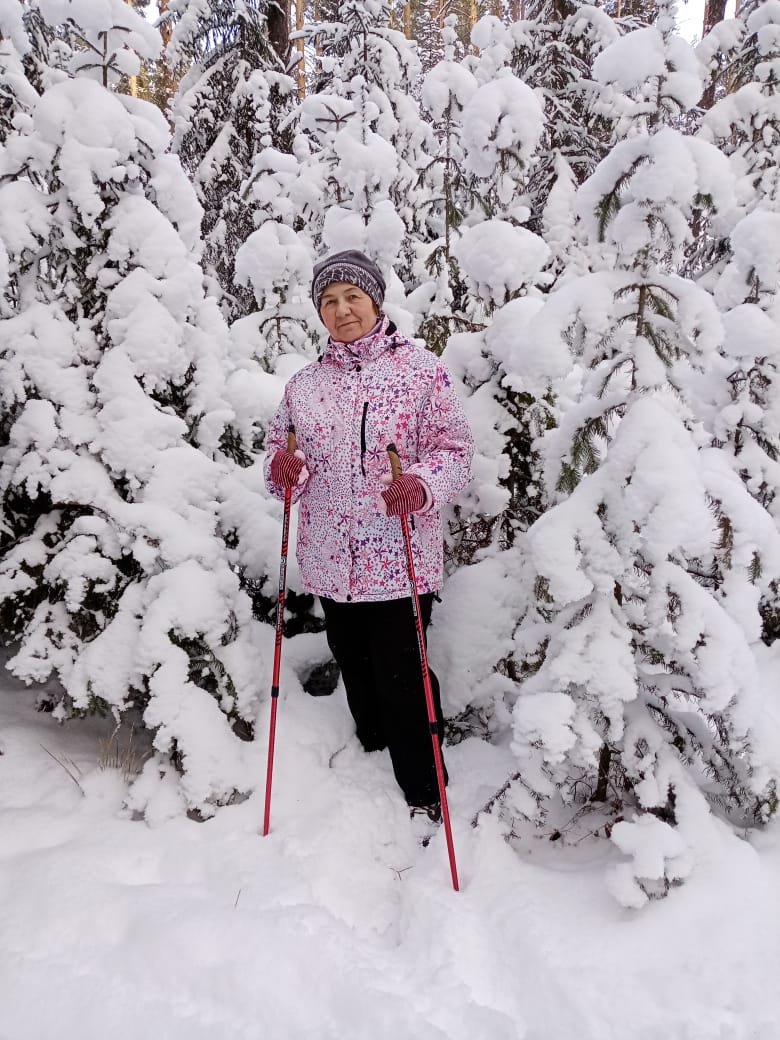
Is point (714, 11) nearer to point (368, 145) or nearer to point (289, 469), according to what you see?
point (368, 145)

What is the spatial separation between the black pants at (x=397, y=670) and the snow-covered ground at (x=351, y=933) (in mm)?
256

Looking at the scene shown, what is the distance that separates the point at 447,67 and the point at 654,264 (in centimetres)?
440

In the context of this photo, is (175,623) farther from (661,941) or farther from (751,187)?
(751,187)

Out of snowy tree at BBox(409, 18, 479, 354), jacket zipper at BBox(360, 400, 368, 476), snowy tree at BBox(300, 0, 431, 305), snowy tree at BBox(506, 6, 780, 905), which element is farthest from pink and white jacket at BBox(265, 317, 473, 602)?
snowy tree at BBox(300, 0, 431, 305)

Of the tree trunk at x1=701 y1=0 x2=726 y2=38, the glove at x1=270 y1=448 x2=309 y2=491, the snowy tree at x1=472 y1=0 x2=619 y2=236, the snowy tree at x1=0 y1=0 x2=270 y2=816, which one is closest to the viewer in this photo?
the glove at x1=270 y1=448 x2=309 y2=491

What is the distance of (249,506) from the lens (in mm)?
4359

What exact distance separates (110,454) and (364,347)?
5.29ft

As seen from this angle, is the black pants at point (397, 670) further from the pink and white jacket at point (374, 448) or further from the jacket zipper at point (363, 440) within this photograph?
the jacket zipper at point (363, 440)

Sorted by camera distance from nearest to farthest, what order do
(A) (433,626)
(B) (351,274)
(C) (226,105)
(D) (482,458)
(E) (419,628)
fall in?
1. (E) (419,628)
2. (B) (351,274)
3. (D) (482,458)
4. (A) (433,626)
5. (C) (226,105)

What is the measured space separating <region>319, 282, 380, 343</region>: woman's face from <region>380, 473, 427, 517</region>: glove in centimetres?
83

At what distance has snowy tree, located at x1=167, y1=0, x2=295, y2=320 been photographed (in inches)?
380

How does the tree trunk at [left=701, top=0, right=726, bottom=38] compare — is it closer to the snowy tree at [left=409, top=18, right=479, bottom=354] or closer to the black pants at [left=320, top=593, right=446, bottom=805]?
the snowy tree at [left=409, top=18, right=479, bottom=354]

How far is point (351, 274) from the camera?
3188 mm

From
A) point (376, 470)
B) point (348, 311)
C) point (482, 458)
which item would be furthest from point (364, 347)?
point (482, 458)
